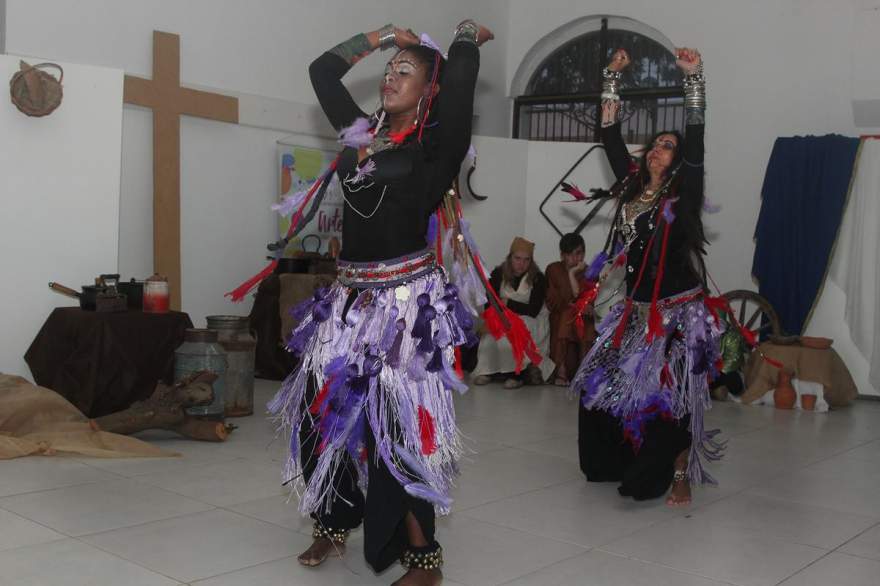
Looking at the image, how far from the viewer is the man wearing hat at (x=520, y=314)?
7191 mm

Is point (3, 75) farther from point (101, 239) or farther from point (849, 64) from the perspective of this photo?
point (849, 64)

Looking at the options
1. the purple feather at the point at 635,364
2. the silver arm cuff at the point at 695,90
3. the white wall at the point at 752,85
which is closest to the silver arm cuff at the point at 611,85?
the silver arm cuff at the point at 695,90

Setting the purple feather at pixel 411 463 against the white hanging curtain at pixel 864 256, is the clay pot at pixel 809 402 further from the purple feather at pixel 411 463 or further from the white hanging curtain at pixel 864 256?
the purple feather at pixel 411 463

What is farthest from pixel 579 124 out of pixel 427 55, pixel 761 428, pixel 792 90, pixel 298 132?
pixel 427 55

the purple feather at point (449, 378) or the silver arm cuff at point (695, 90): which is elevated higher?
the silver arm cuff at point (695, 90)

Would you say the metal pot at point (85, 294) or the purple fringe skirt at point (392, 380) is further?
the metal pot at point (85, 294)

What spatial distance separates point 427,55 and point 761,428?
154 inches

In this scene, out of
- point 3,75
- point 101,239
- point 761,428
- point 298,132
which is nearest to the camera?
point 3,75

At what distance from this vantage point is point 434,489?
2.69m

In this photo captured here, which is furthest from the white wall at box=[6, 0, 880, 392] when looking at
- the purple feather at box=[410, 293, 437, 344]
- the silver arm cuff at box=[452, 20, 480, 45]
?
the purple feather at box=[410, 293, 437, 344]

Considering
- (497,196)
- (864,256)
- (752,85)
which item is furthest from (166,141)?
(864,256)

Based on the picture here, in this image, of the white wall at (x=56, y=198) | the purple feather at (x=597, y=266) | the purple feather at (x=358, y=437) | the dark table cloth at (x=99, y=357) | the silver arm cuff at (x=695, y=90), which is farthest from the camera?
the white wall at (x=56, y=198)

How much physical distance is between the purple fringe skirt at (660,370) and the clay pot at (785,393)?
9.21ft

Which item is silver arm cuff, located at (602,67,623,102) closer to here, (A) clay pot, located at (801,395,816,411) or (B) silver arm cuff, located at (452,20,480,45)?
(B) silver arm cuff, located at (452,20,480,45)
